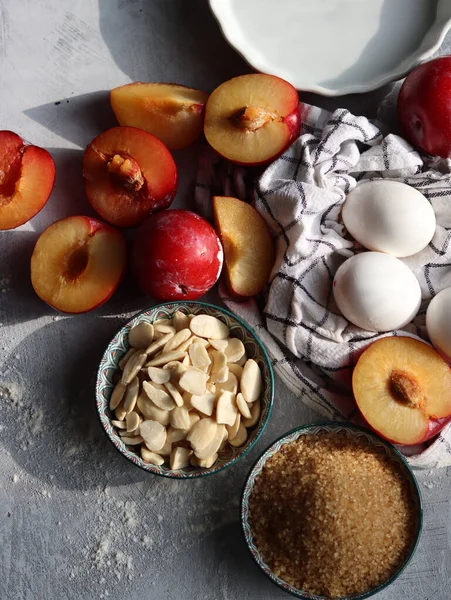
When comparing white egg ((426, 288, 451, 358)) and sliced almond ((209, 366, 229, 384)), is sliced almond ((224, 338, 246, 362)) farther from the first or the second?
white egg ((426, 288, 451, 358))

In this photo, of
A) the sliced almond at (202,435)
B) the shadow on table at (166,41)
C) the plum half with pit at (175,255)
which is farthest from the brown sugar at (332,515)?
the shadow on table at (166,41)

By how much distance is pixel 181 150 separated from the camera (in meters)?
1.27

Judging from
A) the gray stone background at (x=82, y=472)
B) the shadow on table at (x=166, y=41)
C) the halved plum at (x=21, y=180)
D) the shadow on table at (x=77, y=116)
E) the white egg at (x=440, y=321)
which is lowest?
the gray stone background at (x=82, y=472)

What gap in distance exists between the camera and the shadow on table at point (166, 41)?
130 centimetres

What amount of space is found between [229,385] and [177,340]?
0.11 meters

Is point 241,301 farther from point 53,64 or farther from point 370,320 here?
Answer: point 53,64

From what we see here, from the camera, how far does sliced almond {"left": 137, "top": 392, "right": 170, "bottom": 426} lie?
1.10m

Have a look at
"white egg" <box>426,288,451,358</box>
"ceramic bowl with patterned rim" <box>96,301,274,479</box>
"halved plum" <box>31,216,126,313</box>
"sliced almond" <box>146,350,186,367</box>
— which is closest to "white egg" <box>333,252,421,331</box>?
"white egg" <box>426,288,451,358</box>

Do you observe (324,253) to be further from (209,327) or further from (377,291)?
(209,327)

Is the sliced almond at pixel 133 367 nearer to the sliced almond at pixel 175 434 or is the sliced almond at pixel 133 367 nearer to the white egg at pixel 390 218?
the sliced almond at pixel 175 434

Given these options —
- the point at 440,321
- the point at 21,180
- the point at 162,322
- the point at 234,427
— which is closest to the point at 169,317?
the point at 162,322

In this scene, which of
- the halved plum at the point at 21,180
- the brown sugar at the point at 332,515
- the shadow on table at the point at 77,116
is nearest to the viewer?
the brown sugar at the point at 332,515

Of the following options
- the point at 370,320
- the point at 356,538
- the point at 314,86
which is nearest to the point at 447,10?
the point at 314,86

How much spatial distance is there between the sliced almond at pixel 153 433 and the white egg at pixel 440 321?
465 millimetres
